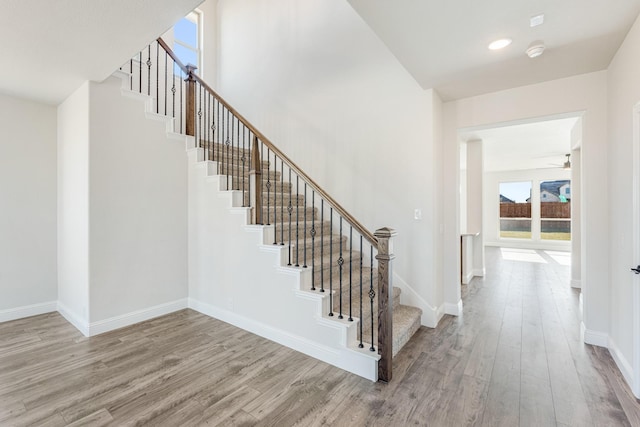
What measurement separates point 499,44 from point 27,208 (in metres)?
5.44

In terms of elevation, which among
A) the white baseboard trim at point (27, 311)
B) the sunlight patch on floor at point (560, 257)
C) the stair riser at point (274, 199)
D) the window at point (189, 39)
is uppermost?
the window at point (189, 39)

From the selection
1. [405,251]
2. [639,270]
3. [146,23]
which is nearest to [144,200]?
[146,23]

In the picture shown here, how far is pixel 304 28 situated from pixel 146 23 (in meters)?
3.03

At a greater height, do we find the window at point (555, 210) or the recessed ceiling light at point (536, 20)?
the recessed ceiling light at point (536, 20)

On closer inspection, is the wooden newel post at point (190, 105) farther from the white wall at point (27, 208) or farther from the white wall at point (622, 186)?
the white wall at point (622, 186)

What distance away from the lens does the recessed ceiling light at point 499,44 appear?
2414 mm

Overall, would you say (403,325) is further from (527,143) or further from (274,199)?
(527,143)

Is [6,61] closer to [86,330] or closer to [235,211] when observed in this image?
[235,211]

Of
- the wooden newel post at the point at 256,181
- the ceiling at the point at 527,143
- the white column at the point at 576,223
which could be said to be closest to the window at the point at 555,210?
the ceiling at the point at 527,143

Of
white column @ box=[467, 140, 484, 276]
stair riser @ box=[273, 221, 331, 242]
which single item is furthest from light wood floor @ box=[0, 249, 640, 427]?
white column @ box=[467, 140, 484, 276]

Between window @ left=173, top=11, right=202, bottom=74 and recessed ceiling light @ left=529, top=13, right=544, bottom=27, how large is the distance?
5.65 metres

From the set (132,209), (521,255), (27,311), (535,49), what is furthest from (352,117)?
(521,255)

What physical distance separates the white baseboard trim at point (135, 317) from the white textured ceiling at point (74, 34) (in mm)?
2637

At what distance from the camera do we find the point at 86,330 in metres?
3.22
